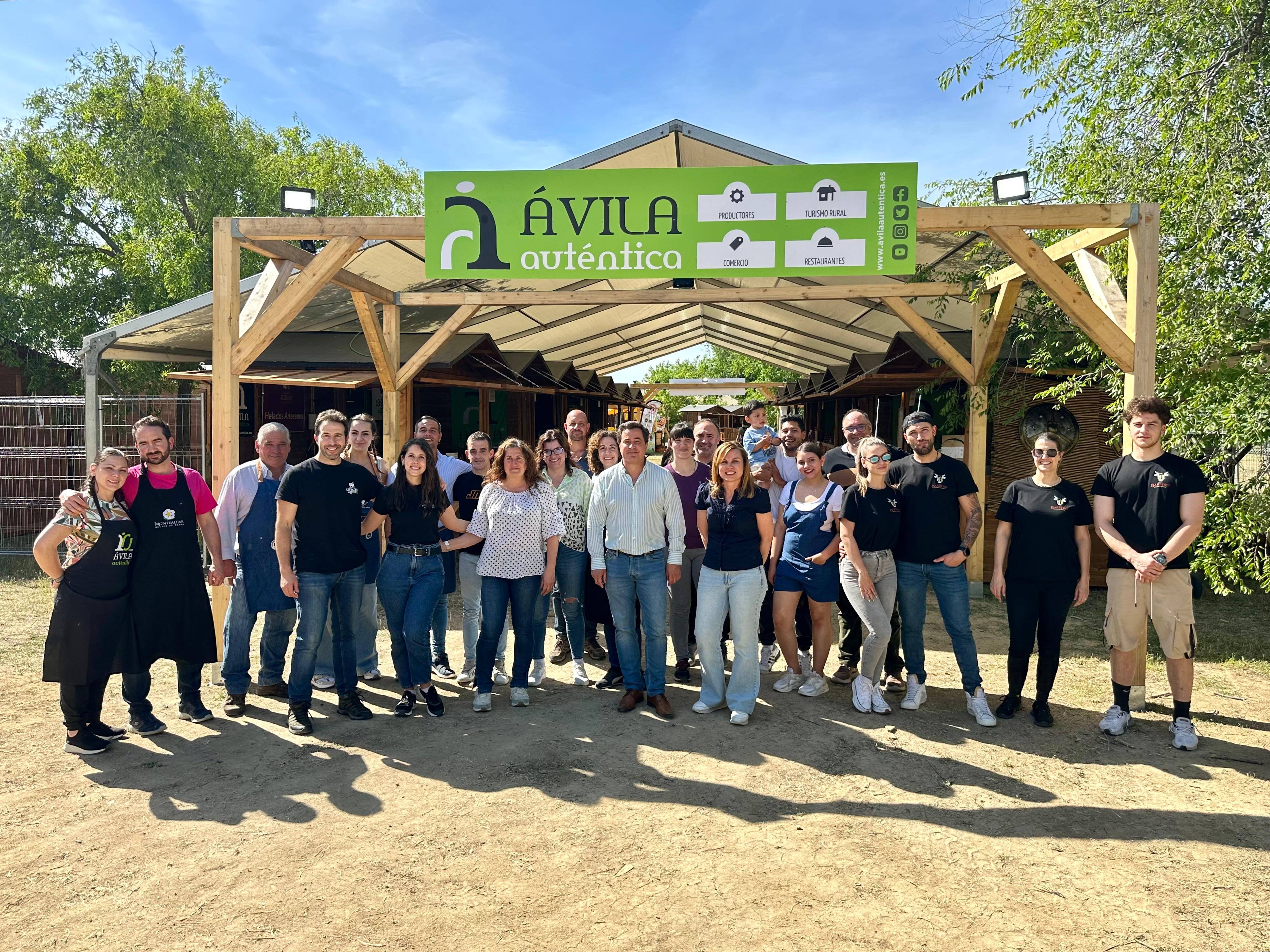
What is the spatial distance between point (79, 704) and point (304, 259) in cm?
345

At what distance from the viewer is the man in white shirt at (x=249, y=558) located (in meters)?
4.68

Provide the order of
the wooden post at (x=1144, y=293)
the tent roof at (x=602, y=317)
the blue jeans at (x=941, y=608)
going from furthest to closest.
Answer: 1. the tent roof at (x=602, y=317)
2. the wooden post at (x=1144, y=293)
3. the blue jeans at (x=941, y=608)

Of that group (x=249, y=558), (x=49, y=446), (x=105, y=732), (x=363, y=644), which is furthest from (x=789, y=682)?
(x=49, y=446)

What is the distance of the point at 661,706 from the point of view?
4.66 metres

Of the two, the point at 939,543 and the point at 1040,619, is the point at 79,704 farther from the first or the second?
the point at 1040,619

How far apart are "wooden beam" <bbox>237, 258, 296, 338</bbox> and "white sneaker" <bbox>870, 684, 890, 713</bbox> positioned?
4.70m

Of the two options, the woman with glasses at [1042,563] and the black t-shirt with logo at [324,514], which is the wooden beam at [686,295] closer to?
the woman with glasses at [1042,563]

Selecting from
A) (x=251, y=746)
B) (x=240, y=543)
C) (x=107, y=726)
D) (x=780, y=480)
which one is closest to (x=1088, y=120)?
(x=780, y=480)

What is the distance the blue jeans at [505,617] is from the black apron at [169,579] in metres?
1.49

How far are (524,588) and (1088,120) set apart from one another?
566cm

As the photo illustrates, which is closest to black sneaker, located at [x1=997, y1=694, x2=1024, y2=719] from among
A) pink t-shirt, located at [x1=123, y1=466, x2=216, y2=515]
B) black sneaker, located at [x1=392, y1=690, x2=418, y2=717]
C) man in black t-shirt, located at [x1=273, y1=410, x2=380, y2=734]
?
black sneaker, located at [x1=392, y1=690, x2=418, y2=717]

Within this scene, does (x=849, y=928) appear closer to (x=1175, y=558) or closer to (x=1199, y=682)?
(x=1175, y=558)

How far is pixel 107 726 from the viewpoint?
4270 millimetres

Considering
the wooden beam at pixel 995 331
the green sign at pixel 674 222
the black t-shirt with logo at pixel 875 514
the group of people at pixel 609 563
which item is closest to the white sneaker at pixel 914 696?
the group of people at pixel 609 563
